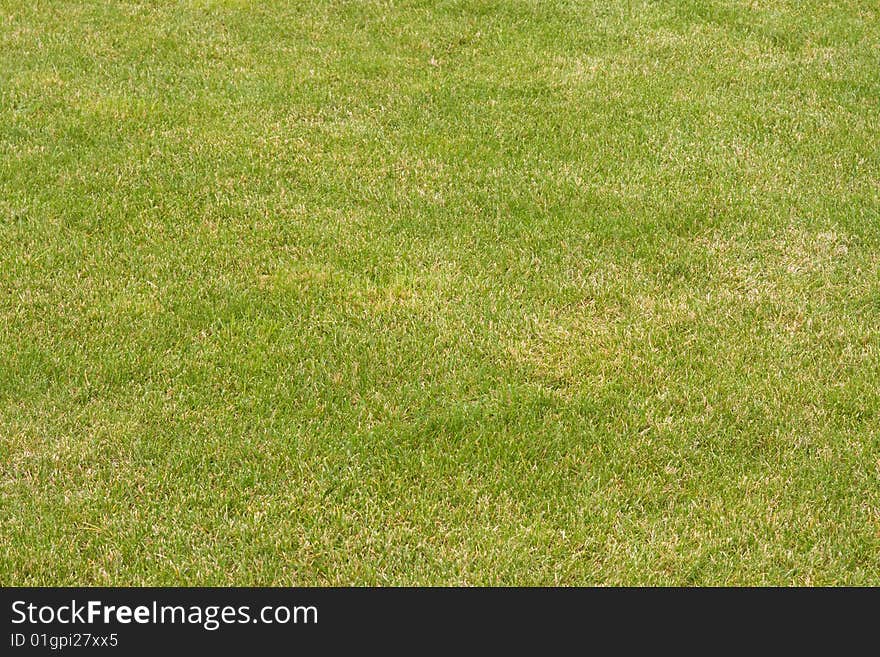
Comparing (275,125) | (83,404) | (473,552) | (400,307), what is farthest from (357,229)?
Answer: (473,552)

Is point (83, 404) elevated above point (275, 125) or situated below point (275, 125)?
below

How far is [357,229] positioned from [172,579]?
3333 millimetres

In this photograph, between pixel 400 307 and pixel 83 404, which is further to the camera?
pixel 400 307

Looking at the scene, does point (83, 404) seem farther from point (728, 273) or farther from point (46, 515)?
point (728, 273)

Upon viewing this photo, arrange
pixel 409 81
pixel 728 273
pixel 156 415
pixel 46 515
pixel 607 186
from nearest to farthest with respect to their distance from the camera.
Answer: pixel 46 515 < pixel 156 415 < pixel 728 273 < pixel 607 186 < pixel 409 81

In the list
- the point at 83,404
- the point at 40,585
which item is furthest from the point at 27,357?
the point at 40,585

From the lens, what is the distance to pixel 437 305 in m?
6.32

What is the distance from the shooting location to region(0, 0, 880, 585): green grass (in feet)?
15.5

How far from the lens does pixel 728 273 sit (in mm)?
6676

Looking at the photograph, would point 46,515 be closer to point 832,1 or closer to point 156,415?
point 156,415

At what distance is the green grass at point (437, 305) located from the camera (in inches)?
186

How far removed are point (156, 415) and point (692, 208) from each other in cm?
427

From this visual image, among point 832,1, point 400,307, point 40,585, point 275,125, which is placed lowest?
point 40,585

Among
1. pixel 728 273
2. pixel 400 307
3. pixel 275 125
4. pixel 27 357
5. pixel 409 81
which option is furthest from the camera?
pixel 409 81
